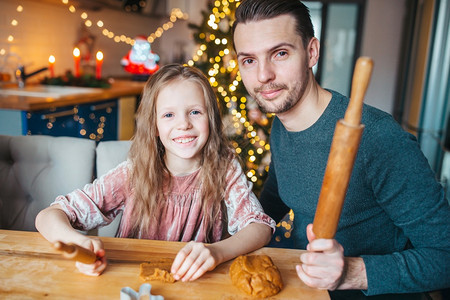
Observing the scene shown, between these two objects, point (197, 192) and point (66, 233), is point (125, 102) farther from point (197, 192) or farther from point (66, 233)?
point (66, 233)

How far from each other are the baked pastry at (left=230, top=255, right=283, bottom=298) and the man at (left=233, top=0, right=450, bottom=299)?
0.06 metres

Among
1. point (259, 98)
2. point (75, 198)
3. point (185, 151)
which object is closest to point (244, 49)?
point (259, 98)

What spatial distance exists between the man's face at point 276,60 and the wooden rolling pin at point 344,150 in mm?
561

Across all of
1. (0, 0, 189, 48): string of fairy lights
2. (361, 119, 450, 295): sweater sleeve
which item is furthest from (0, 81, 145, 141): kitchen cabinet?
(361, 119, 450, 295): sweater sleeve

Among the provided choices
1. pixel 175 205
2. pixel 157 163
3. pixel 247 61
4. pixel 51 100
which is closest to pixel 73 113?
pixel 51 100

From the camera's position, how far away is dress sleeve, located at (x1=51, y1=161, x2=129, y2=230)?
1.11 metres

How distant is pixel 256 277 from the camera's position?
29.6 inches

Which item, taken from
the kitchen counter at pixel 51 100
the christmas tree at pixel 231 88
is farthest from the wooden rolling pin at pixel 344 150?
the kitchen counter at pixel 51 100

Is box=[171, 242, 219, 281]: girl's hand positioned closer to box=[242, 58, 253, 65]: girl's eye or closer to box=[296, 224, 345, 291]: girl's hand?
box=[296, 224, 345, 291]: girl's hand

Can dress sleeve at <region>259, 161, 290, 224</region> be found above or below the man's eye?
below

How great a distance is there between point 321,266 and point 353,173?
38 centimetres

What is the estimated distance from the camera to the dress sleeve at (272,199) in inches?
56.2

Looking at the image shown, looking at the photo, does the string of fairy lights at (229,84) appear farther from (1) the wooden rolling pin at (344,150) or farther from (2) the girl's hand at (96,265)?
(1) the wooden rolling pin at (344,150)

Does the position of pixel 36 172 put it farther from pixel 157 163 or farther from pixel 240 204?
pixel 240 204
